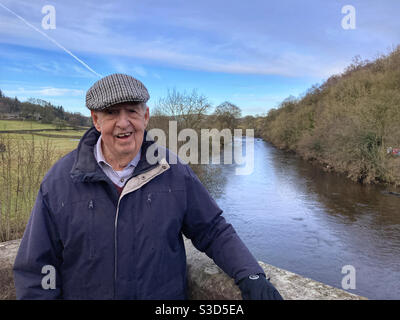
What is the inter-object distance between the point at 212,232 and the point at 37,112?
7.83m

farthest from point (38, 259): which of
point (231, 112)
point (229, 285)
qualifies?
point (231, 112)

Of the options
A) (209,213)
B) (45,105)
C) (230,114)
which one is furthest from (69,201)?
(230,114)

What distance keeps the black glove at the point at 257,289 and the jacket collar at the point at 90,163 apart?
823mm

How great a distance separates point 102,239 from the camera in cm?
172

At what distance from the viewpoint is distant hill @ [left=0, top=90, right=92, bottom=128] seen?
6980 mm

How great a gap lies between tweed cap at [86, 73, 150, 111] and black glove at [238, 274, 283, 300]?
1165 millimetres

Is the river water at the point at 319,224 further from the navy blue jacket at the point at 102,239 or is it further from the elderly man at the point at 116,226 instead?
the navy blue jacket at the point at 102,239

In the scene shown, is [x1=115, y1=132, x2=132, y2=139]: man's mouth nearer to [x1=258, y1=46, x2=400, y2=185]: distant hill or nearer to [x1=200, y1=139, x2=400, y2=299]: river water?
[x1=200, y1=139, x2=400, y2=299]: river water

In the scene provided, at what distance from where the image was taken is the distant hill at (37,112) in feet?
22.9

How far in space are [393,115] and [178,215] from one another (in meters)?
25.1

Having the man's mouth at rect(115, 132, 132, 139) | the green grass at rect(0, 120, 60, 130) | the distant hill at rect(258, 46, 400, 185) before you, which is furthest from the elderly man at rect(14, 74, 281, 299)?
the distant hill at rect(258, 46, 400, 185)

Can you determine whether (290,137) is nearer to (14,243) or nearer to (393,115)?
(393,115)

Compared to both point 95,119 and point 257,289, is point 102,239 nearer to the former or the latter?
point 95,119

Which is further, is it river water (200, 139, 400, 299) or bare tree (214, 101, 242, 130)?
bare tree (214, 101, 242, 130)
